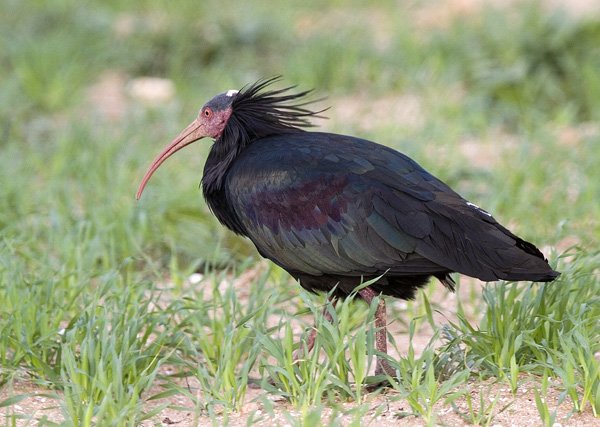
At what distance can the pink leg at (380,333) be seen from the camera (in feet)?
14.1

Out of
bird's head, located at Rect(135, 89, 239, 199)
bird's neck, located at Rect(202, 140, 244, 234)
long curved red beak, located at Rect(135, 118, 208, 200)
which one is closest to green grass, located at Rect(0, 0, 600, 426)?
bird's neck, located at Rect(202, 140, 244, 234)

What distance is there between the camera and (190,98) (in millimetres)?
8570

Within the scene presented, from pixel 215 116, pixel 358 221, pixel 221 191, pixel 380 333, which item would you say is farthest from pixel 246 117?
pixel 380 333

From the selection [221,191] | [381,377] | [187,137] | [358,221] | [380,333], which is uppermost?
[187,137]

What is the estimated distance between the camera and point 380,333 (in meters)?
4.33

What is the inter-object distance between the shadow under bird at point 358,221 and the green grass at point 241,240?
21cm

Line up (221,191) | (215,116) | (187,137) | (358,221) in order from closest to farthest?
1. (358,221)
2. (221,191)
3. (215,116)
4. (187,137)

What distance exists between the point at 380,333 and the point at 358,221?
0.45m

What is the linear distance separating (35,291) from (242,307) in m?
0.86

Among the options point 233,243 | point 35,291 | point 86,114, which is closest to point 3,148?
point 86,114

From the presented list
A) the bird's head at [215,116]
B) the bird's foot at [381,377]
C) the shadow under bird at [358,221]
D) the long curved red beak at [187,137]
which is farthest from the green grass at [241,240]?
the bird's head at [215,116]

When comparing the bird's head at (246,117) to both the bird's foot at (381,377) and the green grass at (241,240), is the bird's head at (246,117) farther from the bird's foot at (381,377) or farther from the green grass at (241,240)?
the bird's foot at (381,377)

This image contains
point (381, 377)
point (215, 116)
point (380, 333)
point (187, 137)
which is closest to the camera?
point (381, 377)

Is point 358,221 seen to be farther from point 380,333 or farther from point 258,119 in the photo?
point 258,119
